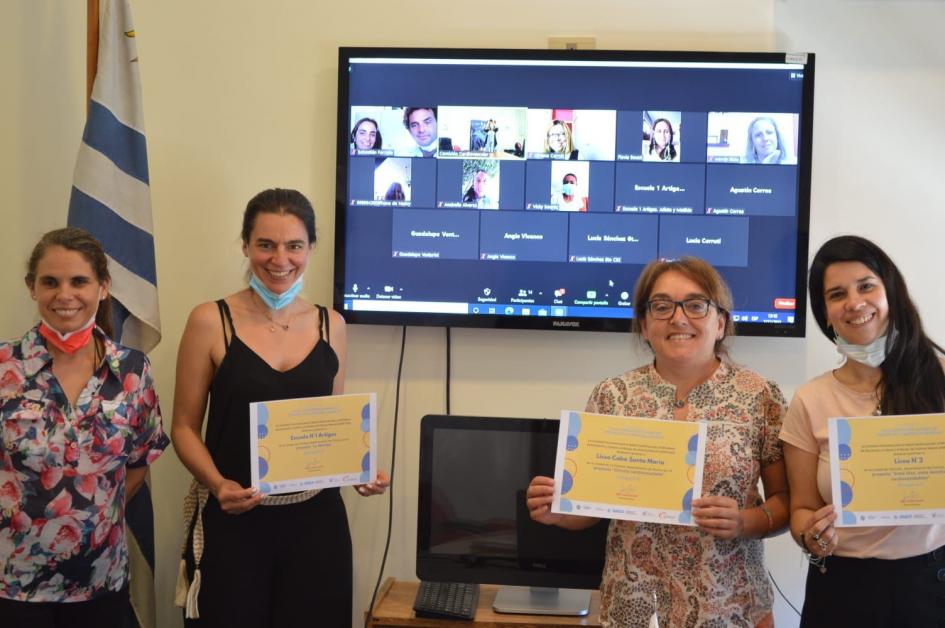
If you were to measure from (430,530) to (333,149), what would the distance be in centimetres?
144

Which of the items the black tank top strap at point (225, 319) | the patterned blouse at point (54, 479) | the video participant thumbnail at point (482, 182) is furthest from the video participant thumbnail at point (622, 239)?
the patterned blouse at point (54, 479)

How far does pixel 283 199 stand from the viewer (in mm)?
2412

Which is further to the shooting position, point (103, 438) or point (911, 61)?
point (911, 61)

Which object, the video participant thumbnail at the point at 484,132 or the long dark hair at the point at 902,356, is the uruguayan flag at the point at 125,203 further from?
the long dark hair at the point at 902,356

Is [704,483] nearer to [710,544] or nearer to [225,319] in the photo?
[710,544]

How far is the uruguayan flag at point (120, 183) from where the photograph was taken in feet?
9.05

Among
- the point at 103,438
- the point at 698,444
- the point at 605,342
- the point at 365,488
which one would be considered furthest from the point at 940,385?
the point at 103,438

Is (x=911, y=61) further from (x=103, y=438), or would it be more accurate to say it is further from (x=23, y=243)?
(x=23, y=243)

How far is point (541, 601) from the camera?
2.59m

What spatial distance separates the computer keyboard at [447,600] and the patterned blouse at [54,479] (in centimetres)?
87

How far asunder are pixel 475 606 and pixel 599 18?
2.07 m

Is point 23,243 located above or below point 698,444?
above

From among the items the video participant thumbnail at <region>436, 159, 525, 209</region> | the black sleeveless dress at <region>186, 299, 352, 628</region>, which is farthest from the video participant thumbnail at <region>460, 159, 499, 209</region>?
the black sleeveless dress at <region>186, 299, 352, 628</region>

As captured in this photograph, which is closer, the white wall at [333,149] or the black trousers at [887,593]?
the black trousers at [887,593]
